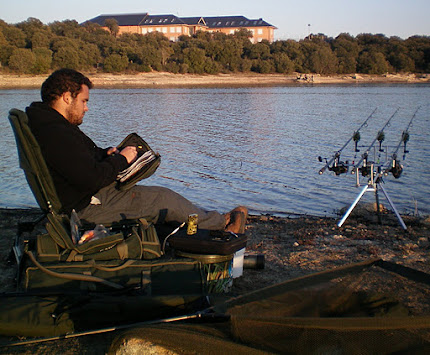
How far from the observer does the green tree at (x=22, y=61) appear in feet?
190

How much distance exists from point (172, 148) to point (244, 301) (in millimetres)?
13227

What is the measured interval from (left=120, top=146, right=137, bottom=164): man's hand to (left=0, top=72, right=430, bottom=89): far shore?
50.8 m

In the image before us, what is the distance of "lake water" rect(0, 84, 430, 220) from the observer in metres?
9.34

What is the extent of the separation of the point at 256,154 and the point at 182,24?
101 m

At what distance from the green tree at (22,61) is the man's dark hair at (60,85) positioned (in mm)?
58427

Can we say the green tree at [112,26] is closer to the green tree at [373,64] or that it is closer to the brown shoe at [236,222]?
the green tree at [373,64]

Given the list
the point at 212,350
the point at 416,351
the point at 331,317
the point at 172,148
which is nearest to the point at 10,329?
the point at 212,350

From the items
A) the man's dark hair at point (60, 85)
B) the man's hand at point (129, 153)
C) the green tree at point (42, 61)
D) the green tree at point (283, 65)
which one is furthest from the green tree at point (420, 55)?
the man's dark hair at point (60, 85)

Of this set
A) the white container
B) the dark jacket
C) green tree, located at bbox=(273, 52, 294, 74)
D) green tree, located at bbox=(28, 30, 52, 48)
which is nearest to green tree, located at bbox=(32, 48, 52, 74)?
green tree, located at bbox=(28, 30, 52, 48)

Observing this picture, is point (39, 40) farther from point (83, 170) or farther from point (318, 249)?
point (83, 170)

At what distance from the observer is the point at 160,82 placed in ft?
203

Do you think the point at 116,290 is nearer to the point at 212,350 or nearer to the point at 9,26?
the point at 212,350

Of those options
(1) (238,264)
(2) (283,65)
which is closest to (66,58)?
(2) (283,65)

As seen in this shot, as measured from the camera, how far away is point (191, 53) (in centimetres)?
7256
